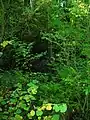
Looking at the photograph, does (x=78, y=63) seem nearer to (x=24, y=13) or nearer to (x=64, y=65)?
(x=64, y=65)

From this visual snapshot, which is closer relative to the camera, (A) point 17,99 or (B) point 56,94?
(A) point 17,99

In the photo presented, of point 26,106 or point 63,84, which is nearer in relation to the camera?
point 26,106


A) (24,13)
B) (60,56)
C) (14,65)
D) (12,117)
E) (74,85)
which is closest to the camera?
(12,117)

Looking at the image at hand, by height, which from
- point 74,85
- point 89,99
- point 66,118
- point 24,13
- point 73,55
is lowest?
point 66,118

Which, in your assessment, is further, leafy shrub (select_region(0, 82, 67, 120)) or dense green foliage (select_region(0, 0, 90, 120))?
dense green foliage (select_region(0, 0, 90, 120))

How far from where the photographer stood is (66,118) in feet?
9.71

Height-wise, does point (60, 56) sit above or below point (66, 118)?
above

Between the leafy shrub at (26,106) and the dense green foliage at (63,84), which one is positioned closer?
the leafy shrub at (26,106)

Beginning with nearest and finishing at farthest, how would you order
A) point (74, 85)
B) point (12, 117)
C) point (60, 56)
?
1. point (12, 117)
2. point (74, 85)
3. point (60, 56)

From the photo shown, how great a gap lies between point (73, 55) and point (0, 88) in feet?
3.41

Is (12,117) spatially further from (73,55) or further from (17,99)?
(73,55)

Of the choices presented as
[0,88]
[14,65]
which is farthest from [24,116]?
[14,65]

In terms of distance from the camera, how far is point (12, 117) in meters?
2.53

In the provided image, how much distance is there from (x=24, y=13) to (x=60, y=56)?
4.57ft
